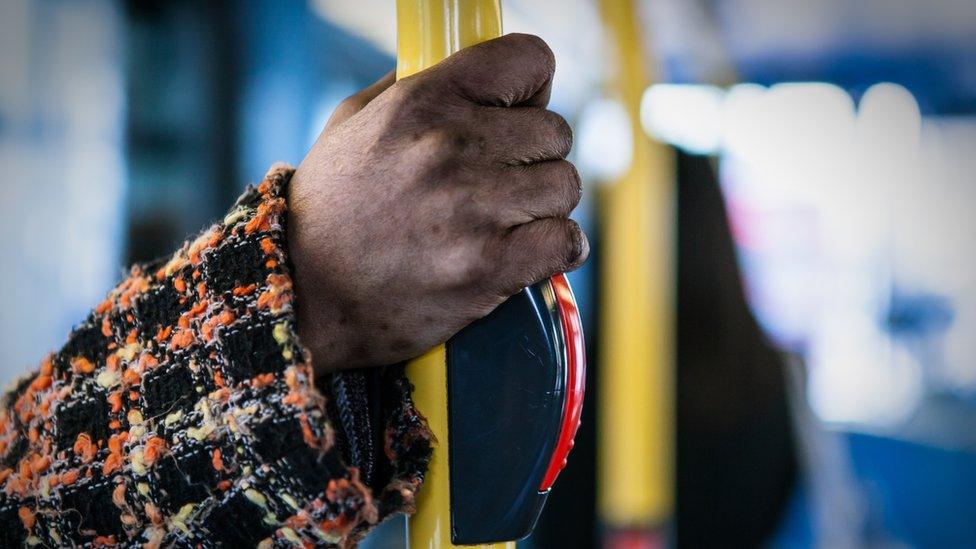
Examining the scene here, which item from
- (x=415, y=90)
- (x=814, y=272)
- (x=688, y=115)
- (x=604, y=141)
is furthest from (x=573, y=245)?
(x=814, y=272)

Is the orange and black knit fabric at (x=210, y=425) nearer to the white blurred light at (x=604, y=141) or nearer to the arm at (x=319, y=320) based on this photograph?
the arm at (x=319, y=320)

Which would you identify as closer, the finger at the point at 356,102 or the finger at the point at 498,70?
the finger at the point at 498,70

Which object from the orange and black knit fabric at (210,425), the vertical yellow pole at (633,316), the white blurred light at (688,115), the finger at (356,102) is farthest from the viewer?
the white blurred light at (688,115)

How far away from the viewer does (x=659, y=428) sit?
2.14 metres

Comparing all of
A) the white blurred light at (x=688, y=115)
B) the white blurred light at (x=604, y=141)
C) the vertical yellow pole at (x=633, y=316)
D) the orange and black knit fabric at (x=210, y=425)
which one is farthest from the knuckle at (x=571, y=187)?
the white blurred light at (x=688, y=115)

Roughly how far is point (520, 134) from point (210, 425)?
0.24 meters

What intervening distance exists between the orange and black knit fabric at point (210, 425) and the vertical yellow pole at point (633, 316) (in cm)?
165

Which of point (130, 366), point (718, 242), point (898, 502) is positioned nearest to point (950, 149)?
point (718, 242)

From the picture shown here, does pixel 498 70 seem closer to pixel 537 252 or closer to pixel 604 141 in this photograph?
pixel 537 252

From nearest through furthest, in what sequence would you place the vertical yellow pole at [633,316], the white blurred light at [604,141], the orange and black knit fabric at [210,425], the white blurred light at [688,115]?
the orange and black knit fabric at [210,425] < the vertical yellow pole at [633,316] < the white blurred light at [604,141] < the white blurred light at [688,115]

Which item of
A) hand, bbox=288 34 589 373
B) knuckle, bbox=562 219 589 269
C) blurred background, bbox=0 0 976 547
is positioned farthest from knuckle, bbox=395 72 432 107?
blurred background, bbox=0 0 976 547

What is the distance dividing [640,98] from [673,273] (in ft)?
2.72

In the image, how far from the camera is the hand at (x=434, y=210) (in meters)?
0.45

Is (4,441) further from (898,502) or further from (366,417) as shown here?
→ (898,502)
